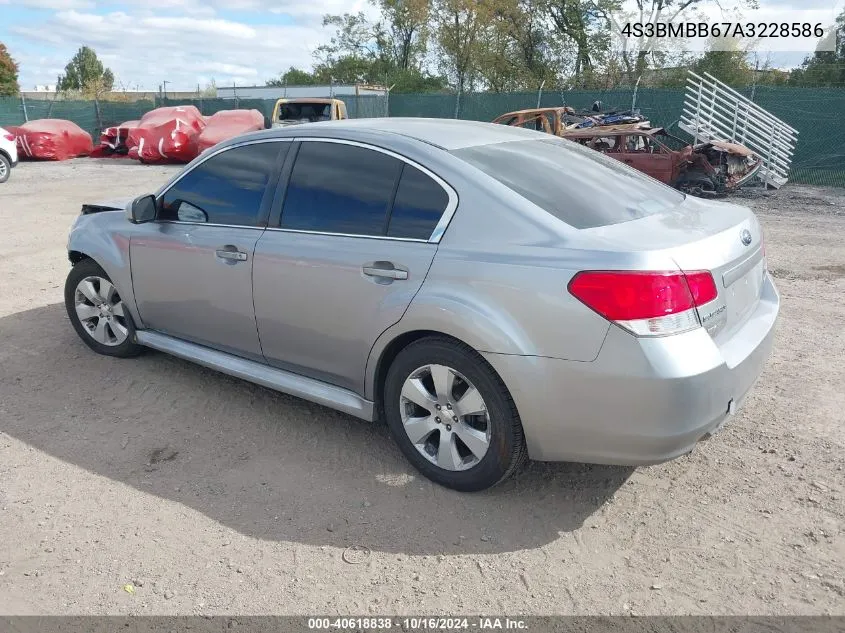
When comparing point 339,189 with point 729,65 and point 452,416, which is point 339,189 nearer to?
point 452,416

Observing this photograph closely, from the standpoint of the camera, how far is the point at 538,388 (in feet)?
9.82

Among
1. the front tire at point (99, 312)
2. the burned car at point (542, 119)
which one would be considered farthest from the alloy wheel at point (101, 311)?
the burned car at point (542, 119)

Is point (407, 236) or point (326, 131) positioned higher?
point (326, 131)

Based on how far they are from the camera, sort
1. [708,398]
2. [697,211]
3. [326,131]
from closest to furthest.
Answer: [708,398] → [697,211] → [326,131]

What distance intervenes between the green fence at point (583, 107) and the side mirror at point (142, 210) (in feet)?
55.4

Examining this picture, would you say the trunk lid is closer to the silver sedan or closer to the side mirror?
the silver sedan

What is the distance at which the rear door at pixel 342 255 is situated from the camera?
339cm

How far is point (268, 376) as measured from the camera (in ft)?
13.2

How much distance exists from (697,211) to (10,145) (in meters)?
18.8

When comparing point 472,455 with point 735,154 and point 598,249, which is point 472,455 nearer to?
point 598,249

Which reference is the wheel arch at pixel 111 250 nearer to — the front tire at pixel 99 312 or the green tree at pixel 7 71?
the front tire at pixel 99 312

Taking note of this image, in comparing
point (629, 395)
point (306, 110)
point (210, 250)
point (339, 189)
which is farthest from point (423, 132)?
point (306, 110)

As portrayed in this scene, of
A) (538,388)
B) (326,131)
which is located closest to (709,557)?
(538,388)

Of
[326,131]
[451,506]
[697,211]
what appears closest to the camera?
[451,506]
